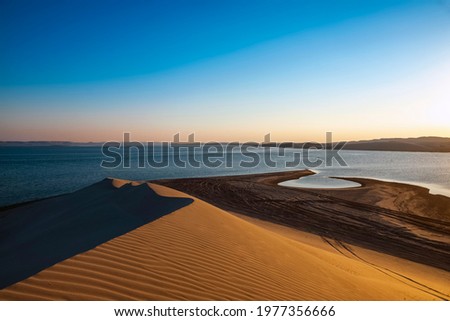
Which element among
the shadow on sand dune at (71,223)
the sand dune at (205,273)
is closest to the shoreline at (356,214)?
the sand dune at (205,273)

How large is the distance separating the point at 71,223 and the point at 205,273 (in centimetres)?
751

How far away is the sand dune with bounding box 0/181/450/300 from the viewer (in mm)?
3477

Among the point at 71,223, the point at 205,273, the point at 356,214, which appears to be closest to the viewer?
the point at 205,273

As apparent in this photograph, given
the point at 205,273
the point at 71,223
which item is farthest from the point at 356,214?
the point at 205,273

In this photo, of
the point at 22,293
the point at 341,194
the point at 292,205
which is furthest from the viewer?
the point at 341,194

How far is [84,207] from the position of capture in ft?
40.1

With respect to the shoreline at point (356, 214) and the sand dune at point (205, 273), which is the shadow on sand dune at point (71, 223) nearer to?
the sand dune at point (205, 273)

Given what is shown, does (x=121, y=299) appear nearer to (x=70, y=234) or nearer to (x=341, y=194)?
(x=70, y=234)

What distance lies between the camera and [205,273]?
4406 mm

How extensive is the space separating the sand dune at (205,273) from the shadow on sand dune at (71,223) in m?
1.10

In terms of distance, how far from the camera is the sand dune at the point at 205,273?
11.4ft

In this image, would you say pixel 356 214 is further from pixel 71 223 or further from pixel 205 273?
pixel 205 273
